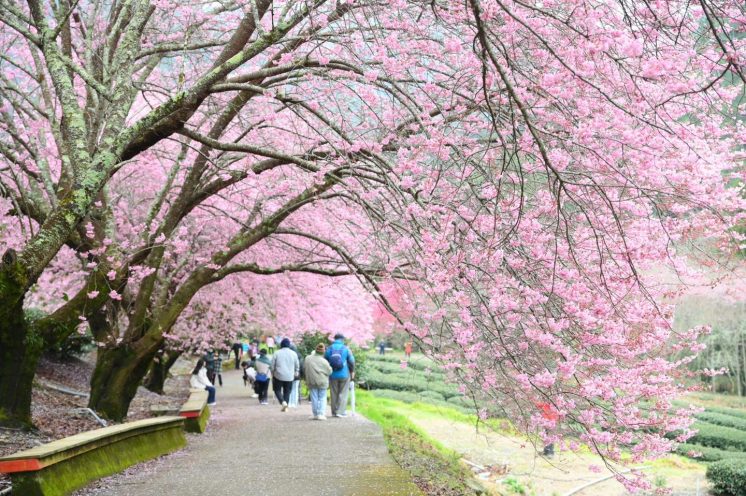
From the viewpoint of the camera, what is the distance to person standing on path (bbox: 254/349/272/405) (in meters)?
17.4

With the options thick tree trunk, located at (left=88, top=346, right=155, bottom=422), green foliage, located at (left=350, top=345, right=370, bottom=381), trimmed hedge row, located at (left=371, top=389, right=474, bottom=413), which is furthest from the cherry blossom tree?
trimmed hedge row, located at (left=371, top=389, right=474, bottom=413)

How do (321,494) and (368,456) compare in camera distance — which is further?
(368,456)

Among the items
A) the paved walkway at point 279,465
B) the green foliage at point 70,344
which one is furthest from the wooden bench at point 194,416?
the green foliage at point 70,344

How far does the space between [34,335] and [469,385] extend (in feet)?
17.2

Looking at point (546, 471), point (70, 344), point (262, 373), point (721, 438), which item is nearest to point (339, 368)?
point (262, 373)

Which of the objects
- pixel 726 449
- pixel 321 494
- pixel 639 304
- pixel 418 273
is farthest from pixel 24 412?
pixel 726 449

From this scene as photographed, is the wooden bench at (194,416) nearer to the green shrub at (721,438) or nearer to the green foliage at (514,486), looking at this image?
the green foliage at (514,486)

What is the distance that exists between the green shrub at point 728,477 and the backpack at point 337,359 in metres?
7.28

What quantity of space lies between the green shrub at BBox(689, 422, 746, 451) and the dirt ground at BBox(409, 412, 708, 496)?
1598 mm

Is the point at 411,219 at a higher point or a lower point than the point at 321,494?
higher

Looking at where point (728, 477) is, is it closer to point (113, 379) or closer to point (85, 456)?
point (113, 379)

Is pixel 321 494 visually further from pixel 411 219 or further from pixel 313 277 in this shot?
pixel 313 277

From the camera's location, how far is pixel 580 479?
14727 mm

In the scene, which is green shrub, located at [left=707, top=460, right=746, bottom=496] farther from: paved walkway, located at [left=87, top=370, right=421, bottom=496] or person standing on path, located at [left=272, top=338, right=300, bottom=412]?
person standing on path, located at [left=272, top=338, right=300, bottom=412]
